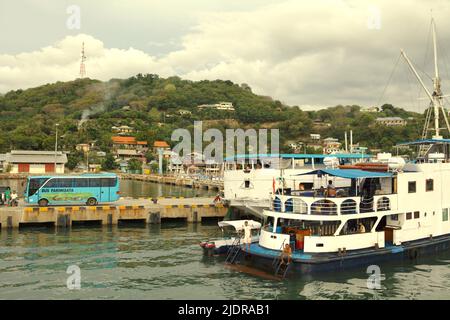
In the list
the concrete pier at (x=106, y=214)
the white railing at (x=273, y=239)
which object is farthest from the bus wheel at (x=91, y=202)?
the white railing at (x=273, y=239)

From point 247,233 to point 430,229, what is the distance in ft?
38.6

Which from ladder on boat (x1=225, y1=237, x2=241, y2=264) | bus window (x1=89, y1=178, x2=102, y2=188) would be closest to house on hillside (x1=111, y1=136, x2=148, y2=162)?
bus window (x1=89, y1=178, x2=102, y2=188)

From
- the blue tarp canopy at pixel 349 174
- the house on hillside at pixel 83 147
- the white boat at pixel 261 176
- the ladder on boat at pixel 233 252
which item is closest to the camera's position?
the blue tarp canopy at pixel 349 174

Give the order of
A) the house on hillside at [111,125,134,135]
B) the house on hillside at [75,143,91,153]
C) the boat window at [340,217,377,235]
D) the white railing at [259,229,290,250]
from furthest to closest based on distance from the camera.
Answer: the house on hillside at [111,125,134,135]
the house on hillside at [75,143,91,153]
the boat window at [340,217,377,235]
the white railing at [259,229,290,250]

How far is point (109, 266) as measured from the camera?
2378cm

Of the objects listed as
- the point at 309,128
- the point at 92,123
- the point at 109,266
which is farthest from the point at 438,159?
the point at 309,128

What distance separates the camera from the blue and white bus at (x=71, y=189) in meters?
36.9

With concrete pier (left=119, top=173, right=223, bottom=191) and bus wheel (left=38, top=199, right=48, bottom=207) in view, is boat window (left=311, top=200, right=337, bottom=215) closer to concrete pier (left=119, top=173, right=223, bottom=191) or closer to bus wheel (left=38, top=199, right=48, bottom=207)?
bus wheel (left=38, top=199, right=48, bottom=207)

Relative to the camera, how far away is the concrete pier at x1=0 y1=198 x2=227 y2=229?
34031 mm

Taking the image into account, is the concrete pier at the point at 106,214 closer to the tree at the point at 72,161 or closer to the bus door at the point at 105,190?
the bus door at the point at 105,190

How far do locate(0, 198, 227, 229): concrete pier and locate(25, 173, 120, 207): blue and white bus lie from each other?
62.9 inches

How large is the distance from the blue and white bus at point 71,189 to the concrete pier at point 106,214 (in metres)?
1.60
